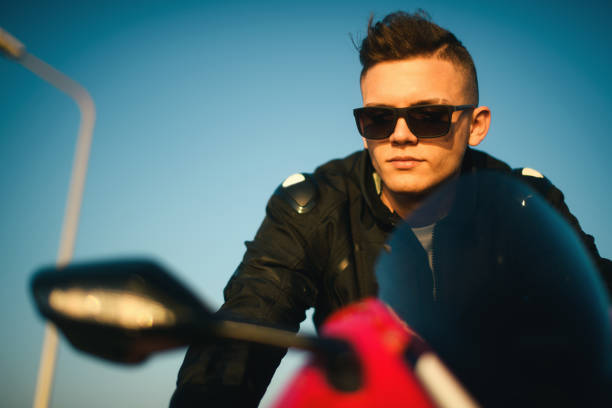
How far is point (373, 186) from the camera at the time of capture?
106 inches

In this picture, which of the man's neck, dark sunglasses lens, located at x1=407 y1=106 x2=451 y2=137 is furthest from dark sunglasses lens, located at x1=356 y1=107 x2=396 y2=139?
the man's neck

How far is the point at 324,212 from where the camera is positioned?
8.16 ft

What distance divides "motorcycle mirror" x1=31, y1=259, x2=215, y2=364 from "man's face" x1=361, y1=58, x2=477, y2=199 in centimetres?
199

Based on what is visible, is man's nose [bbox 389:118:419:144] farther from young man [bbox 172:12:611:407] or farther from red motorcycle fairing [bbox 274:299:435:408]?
red motorcycle fairing [bbox 274:299:435:408]

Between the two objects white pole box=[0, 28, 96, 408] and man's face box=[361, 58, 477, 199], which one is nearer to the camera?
man's face box=[361, 58, 477, 199]

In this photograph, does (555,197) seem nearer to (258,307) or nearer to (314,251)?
(314,251)

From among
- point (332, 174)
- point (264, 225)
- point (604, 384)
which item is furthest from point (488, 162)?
point (604, 384)

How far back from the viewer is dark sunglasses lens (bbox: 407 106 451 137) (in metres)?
2.44

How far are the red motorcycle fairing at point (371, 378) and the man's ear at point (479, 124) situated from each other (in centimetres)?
246

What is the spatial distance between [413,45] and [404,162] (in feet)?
2.53

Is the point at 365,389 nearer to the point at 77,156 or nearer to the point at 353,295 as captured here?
the point at 353,295

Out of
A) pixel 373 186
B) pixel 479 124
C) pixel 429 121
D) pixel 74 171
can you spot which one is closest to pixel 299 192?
pixel 373 186

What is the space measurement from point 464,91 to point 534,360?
2.33 metres

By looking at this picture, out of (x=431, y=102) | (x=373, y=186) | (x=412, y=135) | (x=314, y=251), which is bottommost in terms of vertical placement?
(x=314, y=251)
